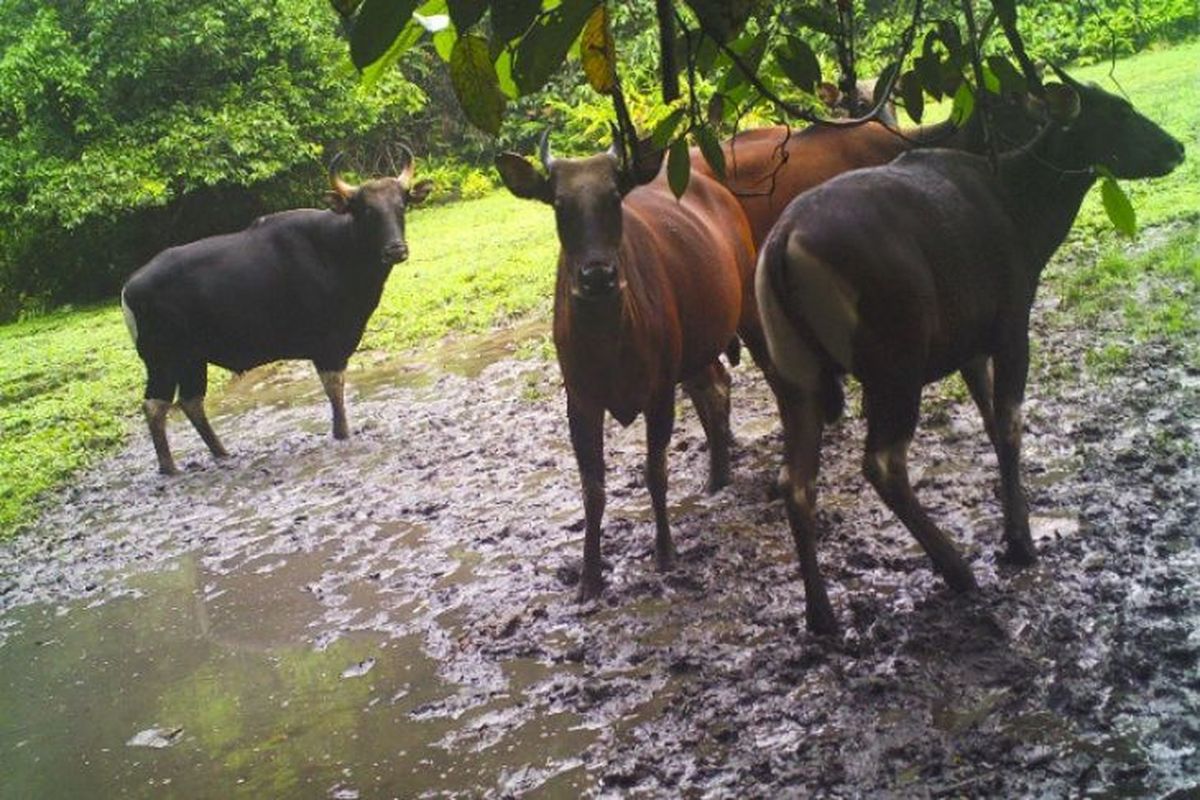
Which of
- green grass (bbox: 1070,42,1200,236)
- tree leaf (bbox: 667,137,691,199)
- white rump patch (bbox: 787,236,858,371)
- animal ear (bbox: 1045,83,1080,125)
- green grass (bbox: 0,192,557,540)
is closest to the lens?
tree leaf (bbox: 667,137,691,199)

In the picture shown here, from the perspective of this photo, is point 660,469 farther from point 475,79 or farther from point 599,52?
point 475,79

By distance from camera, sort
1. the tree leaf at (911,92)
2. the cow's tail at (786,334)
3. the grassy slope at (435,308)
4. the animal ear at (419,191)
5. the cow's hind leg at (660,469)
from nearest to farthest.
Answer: the tree leaf at (911,92) < the cow's tail at (786,334) < the cow's hind leg at (660,469) < the grassy slope at (435,308) < the animal ear at (419,191)

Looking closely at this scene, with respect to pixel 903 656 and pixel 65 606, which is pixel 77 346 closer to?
pixel 65 606

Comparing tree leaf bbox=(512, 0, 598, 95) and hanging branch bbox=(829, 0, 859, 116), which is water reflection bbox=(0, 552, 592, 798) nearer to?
hanging branch bbox=(829, 0, 859, 116)

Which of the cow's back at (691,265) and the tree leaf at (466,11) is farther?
the cow's back at (691,265)

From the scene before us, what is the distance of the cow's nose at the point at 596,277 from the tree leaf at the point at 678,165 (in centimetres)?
224

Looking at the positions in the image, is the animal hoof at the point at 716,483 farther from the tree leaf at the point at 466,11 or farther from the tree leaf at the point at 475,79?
the tree leaf at the point at 466,11

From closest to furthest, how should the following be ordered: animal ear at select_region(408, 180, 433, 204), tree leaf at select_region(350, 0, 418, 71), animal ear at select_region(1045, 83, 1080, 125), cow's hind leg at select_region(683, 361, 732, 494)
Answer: tree leaf at select_region(350, 0, 418, 71)
animal ear at select_region(1045, 83, 1080, 125)
cow's hind leg at select_region(683, 361, 732, 494)
animal ear at select_region(408, 180, 433, 204)

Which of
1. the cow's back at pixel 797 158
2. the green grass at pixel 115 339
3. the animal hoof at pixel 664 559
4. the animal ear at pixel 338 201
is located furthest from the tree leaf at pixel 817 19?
the green grass at pixel 115 339

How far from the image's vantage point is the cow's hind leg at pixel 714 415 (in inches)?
226

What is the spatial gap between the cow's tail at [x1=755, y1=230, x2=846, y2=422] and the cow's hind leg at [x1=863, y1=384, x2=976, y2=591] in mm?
186

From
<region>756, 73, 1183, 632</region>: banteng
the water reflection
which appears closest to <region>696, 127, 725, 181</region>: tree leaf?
<region>756, 73, 1183, 632</region>: banteng

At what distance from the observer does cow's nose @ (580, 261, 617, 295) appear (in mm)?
4305

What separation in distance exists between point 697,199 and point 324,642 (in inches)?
110
